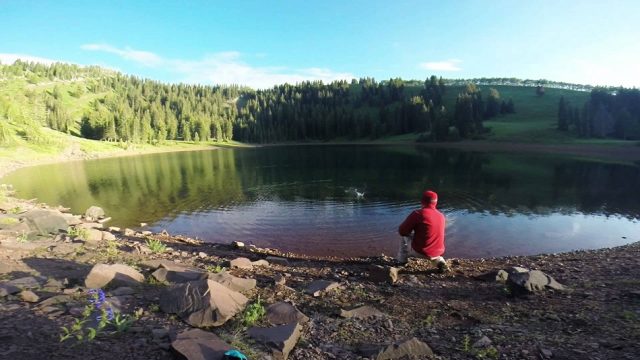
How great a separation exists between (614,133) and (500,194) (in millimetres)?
116298

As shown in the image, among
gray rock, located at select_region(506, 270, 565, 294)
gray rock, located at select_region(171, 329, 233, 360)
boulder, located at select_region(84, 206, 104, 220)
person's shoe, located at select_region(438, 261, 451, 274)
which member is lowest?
boulder, located at select_region(84, 206, 104, 220)

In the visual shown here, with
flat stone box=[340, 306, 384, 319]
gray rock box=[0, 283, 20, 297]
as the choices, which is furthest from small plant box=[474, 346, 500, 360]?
gray rock box=[0, 283, 20, 297]

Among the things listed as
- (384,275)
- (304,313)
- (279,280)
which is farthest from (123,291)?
(384,275)

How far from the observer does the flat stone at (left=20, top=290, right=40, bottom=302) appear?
8.81 m

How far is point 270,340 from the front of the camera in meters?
7.60

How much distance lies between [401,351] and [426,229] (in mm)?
6376

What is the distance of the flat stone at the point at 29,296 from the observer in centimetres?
881

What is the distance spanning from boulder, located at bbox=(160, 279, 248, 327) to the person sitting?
21.8ft

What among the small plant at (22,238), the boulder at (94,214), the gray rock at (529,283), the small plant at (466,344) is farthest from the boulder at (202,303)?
the boulder at (94,214)

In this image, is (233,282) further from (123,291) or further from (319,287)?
(123,291)

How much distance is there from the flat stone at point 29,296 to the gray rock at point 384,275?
32.3 feet

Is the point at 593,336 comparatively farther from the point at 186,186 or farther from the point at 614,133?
the point at 614,133

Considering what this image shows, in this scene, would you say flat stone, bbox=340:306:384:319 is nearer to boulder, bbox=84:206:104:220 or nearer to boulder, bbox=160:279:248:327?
boulder, bbox=160:279:248:327

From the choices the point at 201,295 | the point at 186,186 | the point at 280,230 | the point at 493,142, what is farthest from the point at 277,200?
the point at 493,142
